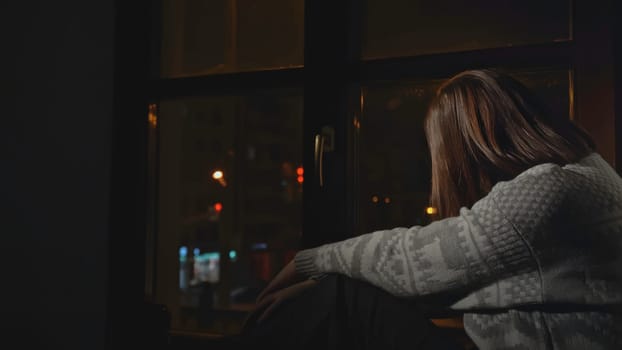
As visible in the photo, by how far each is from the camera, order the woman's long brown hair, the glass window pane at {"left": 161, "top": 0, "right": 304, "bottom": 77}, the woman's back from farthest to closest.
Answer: the glass window pane at {"left": 161, "top": 0, "right": 304, "bottom": 77}
the woman's long brown hair
the woman's back

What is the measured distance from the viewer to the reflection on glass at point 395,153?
4.75 ft

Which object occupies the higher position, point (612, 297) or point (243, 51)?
point (243, 51)

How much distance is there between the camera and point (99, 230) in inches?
71.9

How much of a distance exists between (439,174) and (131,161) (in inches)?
42.4

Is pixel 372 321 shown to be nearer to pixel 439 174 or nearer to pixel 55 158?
pixel 439 174

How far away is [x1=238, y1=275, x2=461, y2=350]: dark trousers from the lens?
1.15 meters

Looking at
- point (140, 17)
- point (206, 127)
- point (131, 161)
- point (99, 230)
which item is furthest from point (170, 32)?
point (206, 127)

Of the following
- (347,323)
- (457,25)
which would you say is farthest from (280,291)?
(457,25)

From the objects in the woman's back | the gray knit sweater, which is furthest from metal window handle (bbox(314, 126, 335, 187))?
the woman's back

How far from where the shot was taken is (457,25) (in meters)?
1.49

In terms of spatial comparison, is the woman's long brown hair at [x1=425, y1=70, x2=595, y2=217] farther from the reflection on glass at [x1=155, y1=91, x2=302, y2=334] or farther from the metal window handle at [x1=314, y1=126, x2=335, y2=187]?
the reflection on glass at [x1=155, y1=91, x2=302, y2=334]

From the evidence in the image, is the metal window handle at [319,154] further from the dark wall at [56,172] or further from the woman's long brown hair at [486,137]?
the dark wall at [56,172]

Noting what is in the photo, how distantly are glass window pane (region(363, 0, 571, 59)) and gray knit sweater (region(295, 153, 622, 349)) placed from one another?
→ 0.42 m

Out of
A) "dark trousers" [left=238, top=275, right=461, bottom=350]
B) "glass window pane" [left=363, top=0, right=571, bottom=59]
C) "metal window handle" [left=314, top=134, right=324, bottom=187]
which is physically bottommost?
"dark trousers" [left=238, top=275, right=461, bottom=350]
